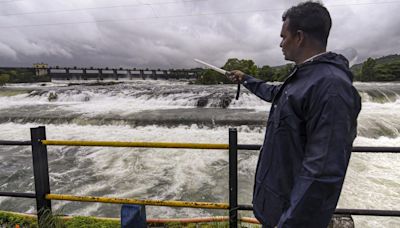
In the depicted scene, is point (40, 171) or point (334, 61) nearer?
point (334, 61)

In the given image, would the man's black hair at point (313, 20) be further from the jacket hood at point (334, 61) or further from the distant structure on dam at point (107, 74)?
the distant structure on dam at point (107, 74)

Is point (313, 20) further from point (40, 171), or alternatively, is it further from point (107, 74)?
point (107, 74)

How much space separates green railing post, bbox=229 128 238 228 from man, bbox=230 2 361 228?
94 cm

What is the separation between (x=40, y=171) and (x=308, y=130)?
276 cm

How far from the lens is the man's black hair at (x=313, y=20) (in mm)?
1186

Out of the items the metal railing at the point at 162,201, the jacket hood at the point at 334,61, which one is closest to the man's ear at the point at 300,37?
the jacket hood at the point at 334,61

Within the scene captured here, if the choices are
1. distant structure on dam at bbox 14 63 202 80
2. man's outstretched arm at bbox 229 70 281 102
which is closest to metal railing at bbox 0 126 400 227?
man's outstretched arm at bbox 229 70 281 102

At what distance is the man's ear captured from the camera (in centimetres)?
122

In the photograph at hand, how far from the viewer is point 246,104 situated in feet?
51.1

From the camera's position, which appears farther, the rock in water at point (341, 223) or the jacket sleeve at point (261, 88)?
the rock in water at point (341, 223)

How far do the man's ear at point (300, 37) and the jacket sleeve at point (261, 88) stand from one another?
545 mm

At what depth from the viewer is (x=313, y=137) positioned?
1.06 metres

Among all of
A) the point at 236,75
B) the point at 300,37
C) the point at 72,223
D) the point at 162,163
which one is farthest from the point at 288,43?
the point at 162,163

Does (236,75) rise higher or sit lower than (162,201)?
higher
